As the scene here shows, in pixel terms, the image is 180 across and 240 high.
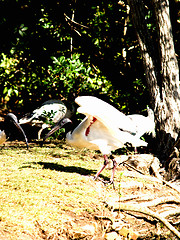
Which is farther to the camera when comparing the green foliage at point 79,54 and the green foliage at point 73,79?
the green foliage at point 79,54

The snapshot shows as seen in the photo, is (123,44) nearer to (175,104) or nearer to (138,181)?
(175,104)

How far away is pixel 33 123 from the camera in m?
9.09

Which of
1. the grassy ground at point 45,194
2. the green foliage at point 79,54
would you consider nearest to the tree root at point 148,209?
the grassy ground at point 45,194

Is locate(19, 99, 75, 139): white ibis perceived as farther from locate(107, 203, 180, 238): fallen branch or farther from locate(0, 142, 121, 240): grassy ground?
locate(107, 203, 180, 238): fallen branch

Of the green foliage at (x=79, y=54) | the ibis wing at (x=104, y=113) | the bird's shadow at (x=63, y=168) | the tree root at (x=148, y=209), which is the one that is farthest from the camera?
the green foliage at (x=79, y=54)

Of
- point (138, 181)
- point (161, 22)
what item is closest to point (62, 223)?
point (138, 181)

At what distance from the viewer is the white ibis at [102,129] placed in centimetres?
528

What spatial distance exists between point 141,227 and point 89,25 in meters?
6.06

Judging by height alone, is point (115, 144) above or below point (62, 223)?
above

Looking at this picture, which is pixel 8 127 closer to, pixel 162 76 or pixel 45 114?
pixel 45 114

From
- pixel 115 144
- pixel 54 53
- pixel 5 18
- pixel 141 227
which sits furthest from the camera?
pixel 54 53

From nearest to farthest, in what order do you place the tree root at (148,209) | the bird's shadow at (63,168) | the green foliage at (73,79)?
the tree root at (148,209) → the bird's shadow at (63,168) → the green foliage at (73,79)

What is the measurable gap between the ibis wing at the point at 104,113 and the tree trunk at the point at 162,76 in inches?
69.8

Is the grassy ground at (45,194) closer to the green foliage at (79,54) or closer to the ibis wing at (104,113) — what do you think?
the ibis wing at (104,113)
